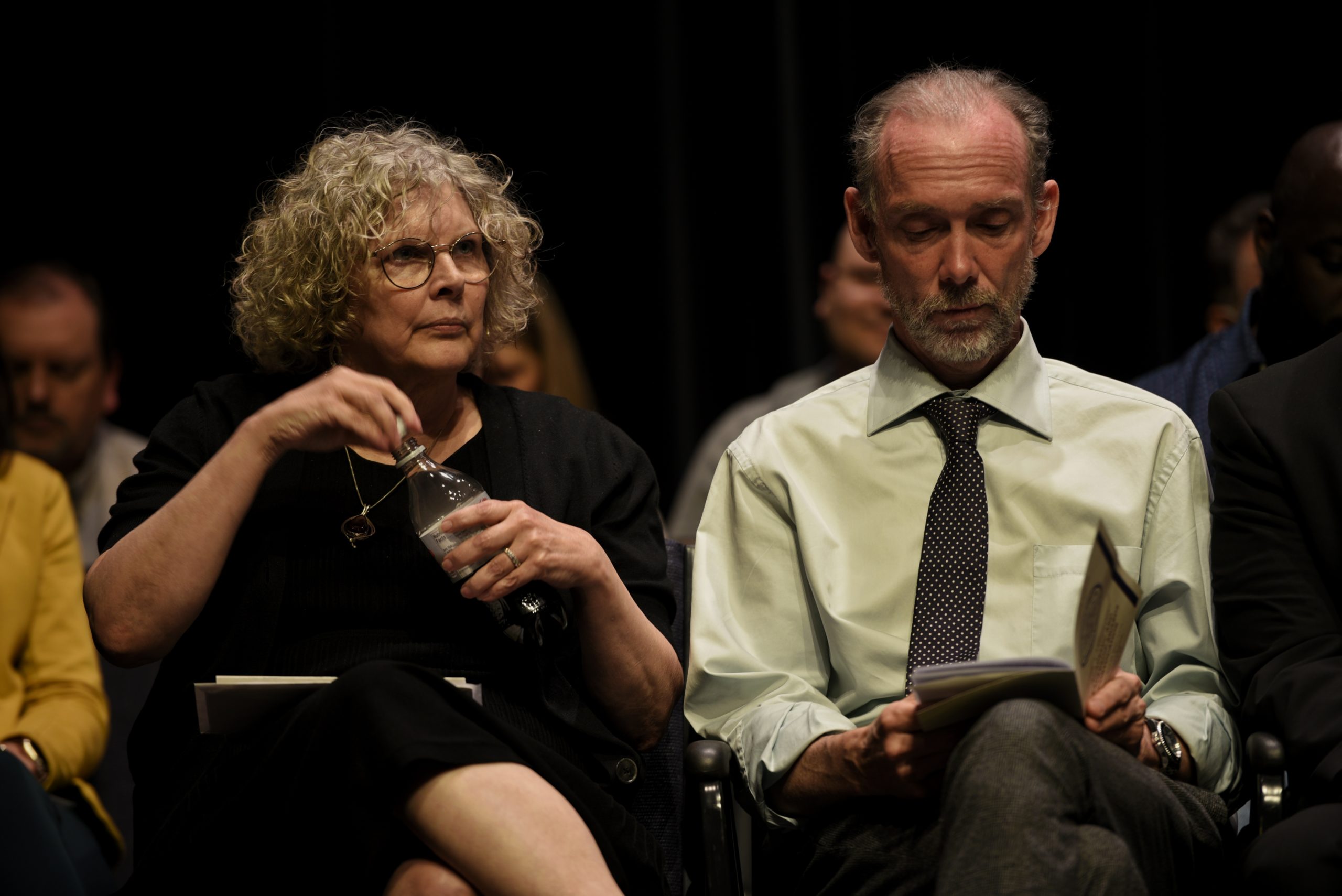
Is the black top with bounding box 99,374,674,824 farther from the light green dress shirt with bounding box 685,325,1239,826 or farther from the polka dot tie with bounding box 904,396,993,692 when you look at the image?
the polka dot tie with bounding box 904,396,993,692

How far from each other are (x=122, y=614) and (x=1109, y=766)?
133 centimetres

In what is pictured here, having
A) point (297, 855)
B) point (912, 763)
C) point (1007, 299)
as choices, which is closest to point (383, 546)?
point (297, 855)

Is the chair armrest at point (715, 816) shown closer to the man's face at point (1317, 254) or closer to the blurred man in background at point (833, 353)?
the man's face at point (1317, 254)

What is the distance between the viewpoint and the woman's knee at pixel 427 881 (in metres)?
1.71

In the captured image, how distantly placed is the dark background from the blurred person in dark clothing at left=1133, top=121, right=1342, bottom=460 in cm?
158

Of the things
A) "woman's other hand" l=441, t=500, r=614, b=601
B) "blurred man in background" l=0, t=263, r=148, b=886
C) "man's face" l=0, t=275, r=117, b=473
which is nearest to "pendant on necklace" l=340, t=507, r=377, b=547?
"woman's other hand" l=441, t=500, r=614, b=601

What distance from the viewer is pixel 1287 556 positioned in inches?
77.8

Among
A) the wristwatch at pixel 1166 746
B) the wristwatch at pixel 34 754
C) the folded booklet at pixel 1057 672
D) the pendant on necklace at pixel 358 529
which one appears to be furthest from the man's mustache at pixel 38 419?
the wristwatch at pixel 1166 746

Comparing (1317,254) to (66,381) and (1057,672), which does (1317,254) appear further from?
(66,381)

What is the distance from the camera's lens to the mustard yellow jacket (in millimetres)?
2557

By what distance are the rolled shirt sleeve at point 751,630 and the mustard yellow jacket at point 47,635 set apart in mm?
1148

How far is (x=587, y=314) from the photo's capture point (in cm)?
491

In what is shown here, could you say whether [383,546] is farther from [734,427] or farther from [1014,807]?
[734,427]

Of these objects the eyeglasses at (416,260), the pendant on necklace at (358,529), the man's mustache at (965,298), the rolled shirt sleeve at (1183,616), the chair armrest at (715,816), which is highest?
the eyeglasses at (416,260)
